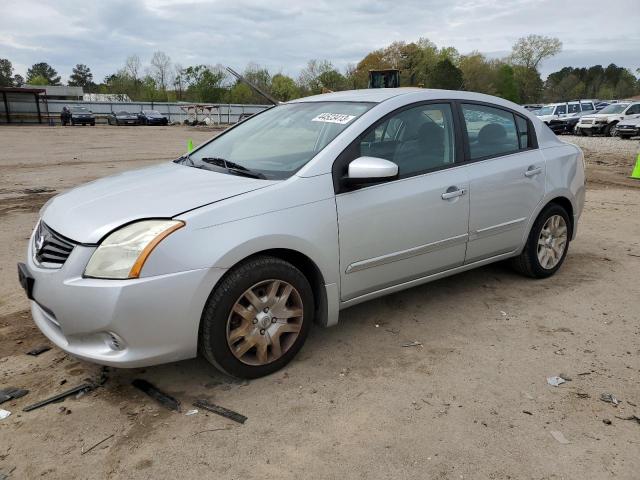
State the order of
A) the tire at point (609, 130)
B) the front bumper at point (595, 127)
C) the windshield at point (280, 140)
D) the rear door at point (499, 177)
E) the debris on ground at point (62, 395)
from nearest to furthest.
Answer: the debris on ground at point (62, 395) < the windshield at point (280, 140) < the rear door at point (499, 177) < the tire at point (609, 130) < the front bumper at point (595, 127)

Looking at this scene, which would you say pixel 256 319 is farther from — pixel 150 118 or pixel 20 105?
pixel 20 105

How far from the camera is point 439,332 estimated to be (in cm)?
381

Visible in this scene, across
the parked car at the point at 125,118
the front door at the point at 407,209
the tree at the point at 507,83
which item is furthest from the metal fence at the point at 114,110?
the tree at the point at 507,83

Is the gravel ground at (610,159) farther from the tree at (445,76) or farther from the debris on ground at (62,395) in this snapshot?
the tree at (445,76)

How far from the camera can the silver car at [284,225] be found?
272 centimetres

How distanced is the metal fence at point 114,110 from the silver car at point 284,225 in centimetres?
3790

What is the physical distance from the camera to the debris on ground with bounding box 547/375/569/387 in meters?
3.11

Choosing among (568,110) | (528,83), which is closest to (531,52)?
(528,83)

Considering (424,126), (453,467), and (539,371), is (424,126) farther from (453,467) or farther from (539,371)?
(453,467)

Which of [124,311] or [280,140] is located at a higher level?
[280,140]

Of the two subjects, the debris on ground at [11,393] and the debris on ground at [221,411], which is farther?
the debris on ground at [11,393]

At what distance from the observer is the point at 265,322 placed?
3.07 metres

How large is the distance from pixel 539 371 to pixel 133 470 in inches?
93.0

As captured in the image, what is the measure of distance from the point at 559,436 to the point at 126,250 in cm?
235
